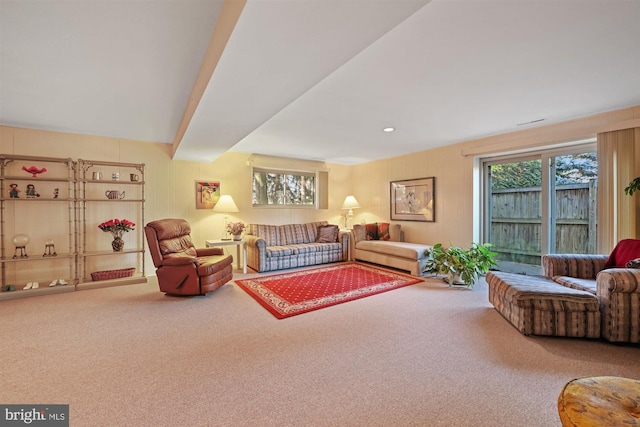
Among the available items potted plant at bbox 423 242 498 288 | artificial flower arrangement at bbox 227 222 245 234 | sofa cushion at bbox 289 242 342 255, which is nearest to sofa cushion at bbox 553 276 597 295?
potted plant at bbox 423 242 498 288

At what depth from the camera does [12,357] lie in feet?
6.51

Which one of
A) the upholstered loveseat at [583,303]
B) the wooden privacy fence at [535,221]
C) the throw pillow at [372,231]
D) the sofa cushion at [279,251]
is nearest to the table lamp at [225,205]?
the sofa cushion at [279,251]

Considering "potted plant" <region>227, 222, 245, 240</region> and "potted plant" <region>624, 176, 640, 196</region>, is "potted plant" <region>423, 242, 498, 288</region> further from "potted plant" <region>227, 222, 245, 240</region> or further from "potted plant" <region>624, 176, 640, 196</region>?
"potted plant" <region>227, 222, 245, 240</region>

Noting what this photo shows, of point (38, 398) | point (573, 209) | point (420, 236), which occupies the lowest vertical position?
point (38, 398)

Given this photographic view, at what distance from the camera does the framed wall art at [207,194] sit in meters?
4.96

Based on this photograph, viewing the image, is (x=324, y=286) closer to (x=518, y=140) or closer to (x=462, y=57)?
(x=462, y=57)

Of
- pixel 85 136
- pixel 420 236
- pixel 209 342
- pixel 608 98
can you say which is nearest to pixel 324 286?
pixel 209 342

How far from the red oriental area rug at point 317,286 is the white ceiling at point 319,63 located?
81.5 inches

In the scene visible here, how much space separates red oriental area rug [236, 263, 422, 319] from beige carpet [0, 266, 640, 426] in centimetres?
23

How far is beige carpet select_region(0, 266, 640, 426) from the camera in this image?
4.77 feet

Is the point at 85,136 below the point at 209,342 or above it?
above

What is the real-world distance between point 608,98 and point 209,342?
4756mm

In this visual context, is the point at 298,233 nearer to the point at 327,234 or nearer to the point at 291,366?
the point at 327,234

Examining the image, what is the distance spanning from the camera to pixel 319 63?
1.72m
